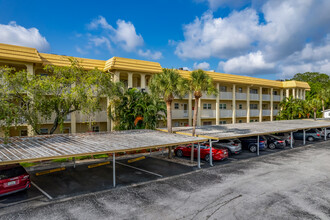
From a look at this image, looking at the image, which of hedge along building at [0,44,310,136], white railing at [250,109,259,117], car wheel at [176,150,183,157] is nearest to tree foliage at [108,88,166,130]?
hedge along building at [0,44,310,136]

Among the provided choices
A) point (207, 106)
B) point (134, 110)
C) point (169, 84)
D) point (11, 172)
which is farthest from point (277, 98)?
point (11, 172)

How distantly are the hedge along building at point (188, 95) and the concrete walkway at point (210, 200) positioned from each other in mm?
7828

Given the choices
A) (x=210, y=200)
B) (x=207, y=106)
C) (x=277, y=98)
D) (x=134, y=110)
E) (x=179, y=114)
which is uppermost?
(x=277, y=98)

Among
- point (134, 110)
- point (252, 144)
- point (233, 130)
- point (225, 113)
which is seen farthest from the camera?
point (225, 113)

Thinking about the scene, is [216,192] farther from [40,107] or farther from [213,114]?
[213,114]

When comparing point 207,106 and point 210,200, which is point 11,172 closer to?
point 210,200

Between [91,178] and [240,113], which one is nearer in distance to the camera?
[91,178]

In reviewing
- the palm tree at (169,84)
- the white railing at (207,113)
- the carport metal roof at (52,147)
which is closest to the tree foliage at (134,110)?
the palm tree at (169,84)

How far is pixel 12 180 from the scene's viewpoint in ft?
34.3

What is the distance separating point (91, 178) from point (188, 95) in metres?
19.6

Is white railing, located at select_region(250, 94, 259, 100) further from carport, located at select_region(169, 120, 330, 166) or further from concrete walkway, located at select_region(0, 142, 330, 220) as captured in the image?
concrete walkway, located at select_region(0, 142, 330, 220)

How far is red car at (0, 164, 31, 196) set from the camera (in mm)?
10273

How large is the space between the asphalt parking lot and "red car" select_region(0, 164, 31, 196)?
46 cm

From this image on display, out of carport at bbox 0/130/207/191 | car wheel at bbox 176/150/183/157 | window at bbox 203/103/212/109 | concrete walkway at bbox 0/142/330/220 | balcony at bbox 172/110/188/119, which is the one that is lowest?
concrete walkway at bbox 0/142/330/220
